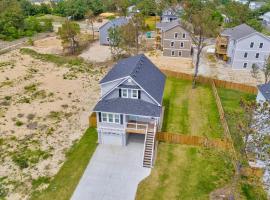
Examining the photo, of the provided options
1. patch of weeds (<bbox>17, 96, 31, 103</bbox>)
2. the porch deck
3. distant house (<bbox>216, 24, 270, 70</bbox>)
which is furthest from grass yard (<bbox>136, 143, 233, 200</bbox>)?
distant house (<bbox>216, 24, 270, 70</bbox>)

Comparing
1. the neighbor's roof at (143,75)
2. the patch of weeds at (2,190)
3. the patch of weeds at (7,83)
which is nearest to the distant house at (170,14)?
the neighbor's roof at (143,75)

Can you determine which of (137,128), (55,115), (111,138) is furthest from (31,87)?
(137,128)

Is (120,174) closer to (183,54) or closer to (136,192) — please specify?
(136,192)

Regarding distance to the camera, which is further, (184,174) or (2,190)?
(184,174)

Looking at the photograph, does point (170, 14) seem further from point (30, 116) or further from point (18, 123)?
point (18, 123)

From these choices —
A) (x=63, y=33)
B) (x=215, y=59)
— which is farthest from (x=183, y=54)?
(x=63, y=33)

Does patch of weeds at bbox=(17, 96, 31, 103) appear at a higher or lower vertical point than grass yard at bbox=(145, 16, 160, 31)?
lower

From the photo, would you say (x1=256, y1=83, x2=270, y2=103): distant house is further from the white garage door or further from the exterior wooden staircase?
the white garage door
